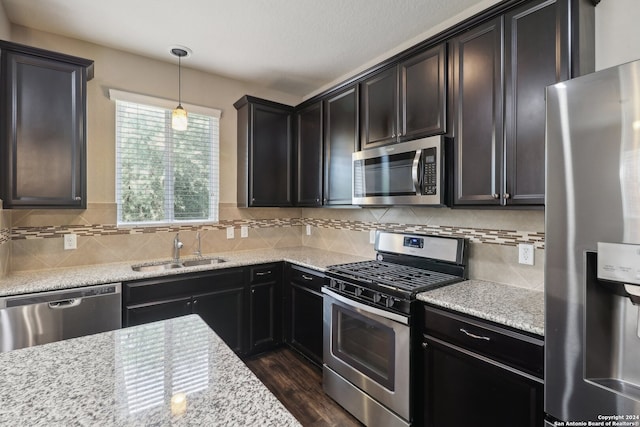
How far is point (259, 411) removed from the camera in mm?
734

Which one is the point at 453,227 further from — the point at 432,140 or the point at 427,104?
the point at 427,104

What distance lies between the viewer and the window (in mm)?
2777

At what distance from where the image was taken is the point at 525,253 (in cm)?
191

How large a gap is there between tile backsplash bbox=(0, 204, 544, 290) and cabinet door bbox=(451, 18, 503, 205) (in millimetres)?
352

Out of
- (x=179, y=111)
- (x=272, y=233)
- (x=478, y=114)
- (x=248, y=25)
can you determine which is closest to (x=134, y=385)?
(x=478, y=114)

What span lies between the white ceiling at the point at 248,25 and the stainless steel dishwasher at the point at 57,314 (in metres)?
1.87

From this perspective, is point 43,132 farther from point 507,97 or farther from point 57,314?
point 507,97

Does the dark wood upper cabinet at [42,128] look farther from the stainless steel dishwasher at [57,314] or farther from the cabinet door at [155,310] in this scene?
the cabinet door at [155,310]

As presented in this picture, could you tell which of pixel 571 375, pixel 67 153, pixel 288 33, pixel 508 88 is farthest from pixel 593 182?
pixel 67 153

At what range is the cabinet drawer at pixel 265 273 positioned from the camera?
111 inches

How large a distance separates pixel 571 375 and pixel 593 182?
26.4 inches

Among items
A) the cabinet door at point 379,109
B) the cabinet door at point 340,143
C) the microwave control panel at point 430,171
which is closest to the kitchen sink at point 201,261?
the cabinet door at point 340,143

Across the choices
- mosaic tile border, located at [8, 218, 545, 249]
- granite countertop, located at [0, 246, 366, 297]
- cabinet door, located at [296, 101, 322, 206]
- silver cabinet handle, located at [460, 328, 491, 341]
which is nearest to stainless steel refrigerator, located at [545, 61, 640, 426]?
silver cabinet handle, located at [460, 328, 491, 341]

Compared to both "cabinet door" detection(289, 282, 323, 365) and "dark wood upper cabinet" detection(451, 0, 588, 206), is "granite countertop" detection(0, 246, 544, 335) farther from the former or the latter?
"dark wood upper cabinet" detection(451, 0, 588, 206)
